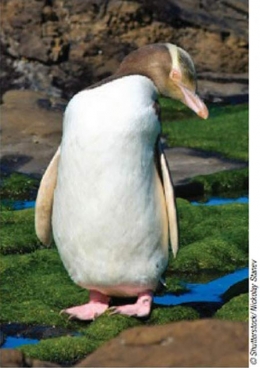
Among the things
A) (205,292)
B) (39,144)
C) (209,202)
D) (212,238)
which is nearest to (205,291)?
(205,292)

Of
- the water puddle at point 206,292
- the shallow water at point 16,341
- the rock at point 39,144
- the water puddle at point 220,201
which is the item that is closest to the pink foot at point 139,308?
the water puddle at point 206,292

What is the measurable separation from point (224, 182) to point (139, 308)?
423 centimetres

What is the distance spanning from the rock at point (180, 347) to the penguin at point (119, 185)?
247 centimetres

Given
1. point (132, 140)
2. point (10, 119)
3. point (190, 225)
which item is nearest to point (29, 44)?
point (10, 119)

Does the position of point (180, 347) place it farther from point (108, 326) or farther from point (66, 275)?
point (66, 275)

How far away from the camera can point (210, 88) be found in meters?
15.6

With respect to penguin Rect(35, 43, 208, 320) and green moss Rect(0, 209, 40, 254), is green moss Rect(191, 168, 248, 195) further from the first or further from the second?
penguin Rect(35, 43, 208, 320)

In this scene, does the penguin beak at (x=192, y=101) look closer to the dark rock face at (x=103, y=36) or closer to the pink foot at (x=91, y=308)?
the pink foot at (x=91, y=308)

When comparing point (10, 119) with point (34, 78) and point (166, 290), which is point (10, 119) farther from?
point (166, 290)

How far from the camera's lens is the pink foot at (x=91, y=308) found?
22.6ft

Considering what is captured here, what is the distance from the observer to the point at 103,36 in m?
15.9

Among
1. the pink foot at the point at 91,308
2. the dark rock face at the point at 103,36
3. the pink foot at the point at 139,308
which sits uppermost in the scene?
the pink foot at the point at 139,308

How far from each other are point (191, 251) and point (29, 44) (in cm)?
763

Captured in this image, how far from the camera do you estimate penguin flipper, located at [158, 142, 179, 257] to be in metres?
6.77
